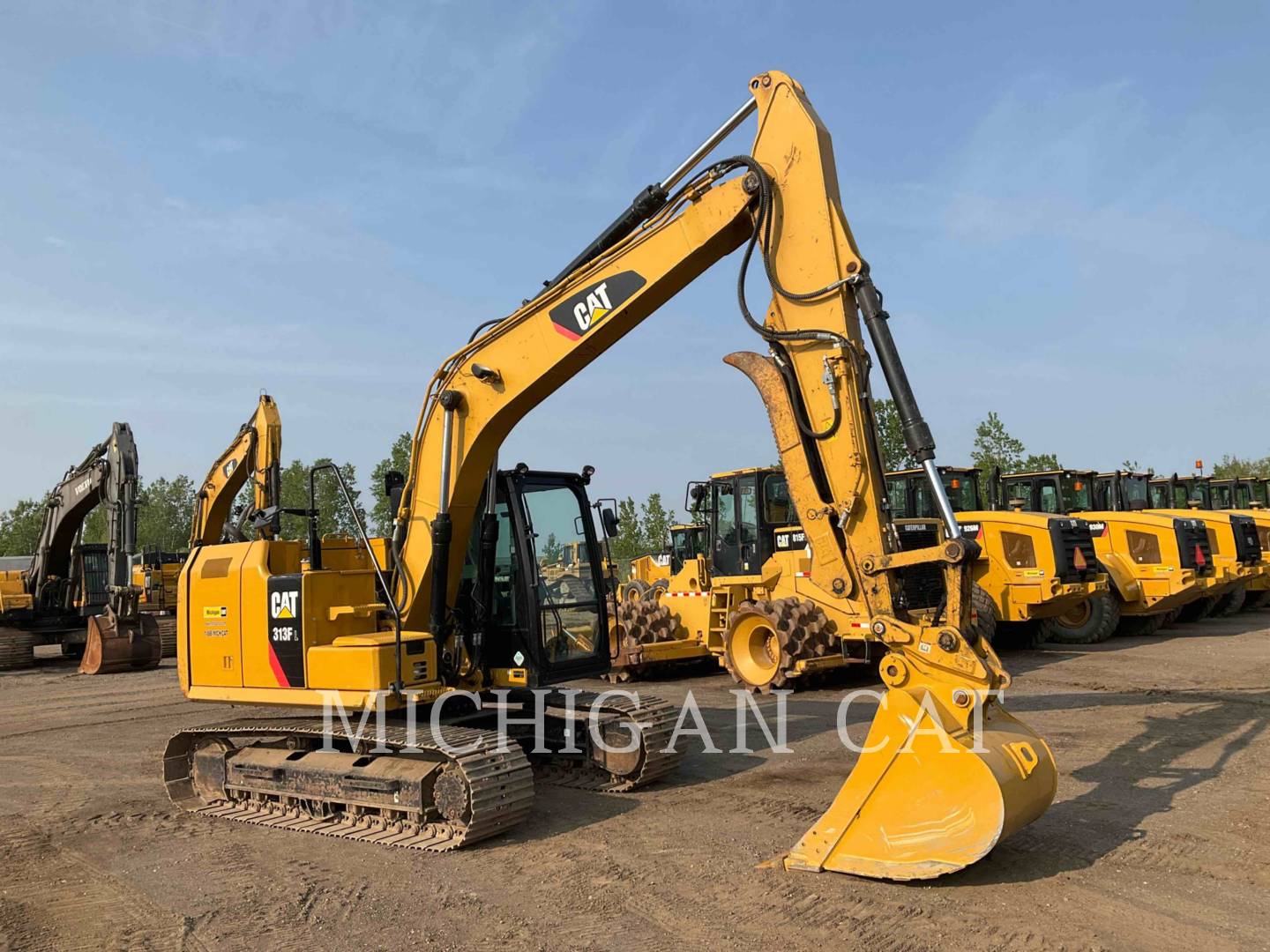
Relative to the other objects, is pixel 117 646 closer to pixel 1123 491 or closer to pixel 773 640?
pixel 773 640

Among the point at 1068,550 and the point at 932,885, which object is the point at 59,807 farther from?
the point at 1068,550

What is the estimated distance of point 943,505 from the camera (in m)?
5.78

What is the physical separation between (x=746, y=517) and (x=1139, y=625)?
8643 millimetres

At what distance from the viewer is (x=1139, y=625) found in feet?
61.6

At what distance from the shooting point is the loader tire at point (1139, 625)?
61.0 ft

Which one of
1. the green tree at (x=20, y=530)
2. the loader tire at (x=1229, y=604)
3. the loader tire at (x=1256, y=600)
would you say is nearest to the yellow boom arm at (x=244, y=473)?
the loader tire at (x=1229, y=604)

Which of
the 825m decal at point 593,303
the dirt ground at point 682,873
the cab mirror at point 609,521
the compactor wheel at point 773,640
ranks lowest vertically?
the dirt ground at point 682,873

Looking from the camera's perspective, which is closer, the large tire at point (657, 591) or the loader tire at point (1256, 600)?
the large tire at point (657, 591)

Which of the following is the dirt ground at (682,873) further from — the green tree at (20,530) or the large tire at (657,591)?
the green tree at (20,530)

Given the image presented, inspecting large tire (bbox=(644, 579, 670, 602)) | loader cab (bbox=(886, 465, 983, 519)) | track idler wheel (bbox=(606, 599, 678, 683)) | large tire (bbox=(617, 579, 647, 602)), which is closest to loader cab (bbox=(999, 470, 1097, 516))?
loader cab (bbox=(886, 465, 983, 519))

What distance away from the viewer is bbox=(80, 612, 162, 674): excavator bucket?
18453mm

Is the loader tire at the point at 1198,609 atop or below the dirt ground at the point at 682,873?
atop

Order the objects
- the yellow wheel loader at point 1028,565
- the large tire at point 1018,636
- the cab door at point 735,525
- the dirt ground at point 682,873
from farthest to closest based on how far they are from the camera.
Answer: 1. the large tire at point 1018,636
2. the yellow wheel loader at point 1028,565
3. the cab door at point 735,525
4. the dirt ground at point 682,873

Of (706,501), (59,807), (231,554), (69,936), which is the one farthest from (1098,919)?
(706,501)
